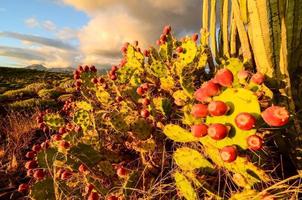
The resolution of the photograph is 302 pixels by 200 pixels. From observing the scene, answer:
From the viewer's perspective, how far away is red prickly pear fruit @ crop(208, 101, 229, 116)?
2305 millimetres

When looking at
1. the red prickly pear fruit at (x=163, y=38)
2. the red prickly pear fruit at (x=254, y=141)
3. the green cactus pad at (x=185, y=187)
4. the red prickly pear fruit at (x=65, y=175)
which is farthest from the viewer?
the red prickly pear fruit at (x=163, y=38)

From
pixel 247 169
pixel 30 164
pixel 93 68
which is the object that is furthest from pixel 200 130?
pixel 93 68

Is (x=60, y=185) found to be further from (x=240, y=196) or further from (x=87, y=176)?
(x=240, y=196)

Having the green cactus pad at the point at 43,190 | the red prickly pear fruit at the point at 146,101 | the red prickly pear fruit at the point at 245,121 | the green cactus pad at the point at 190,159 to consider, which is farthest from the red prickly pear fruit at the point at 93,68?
the red prickly pear fruit at the point at 245,121

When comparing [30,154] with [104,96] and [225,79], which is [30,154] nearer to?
[104,96]

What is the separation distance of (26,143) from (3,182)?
62.6 inches

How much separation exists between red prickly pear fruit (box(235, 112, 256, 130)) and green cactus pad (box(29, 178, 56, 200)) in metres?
1.93

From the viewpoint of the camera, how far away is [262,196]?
2551 mm

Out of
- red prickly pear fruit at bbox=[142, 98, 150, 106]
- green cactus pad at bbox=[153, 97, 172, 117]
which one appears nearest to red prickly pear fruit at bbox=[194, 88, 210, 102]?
green cactus pad at bbox=[153, 97, 172, 117]

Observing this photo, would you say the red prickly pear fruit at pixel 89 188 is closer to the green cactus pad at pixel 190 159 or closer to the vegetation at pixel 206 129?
the vegetation at pixel 206 129

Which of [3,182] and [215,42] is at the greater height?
[215,42]

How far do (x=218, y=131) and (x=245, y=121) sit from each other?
0.16 metres

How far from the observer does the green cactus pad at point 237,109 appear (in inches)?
90.7

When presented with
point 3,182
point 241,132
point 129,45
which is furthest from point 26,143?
point 241,132
